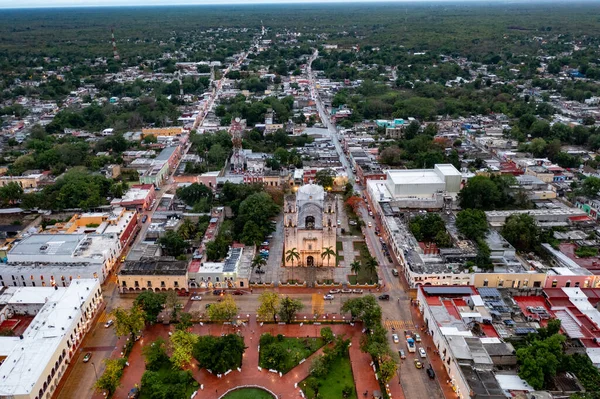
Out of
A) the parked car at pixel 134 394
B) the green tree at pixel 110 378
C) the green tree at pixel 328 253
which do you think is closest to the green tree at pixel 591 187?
the green tree at pixel 328 253

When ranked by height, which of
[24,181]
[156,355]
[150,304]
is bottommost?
[24,181]

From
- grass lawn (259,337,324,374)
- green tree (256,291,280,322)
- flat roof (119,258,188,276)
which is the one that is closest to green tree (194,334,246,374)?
grass lawn (259,337,324,374)

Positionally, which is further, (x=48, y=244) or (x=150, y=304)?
(x=48, y=244)

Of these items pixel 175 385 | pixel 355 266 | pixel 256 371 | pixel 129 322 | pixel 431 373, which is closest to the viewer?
pixel 175 385

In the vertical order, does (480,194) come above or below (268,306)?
below

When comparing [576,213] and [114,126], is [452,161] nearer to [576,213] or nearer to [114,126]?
[576,213]

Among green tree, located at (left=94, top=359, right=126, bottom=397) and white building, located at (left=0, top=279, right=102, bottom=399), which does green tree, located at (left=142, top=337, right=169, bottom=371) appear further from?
white building, located at (left=0, top=279, right=102, bottom=399)

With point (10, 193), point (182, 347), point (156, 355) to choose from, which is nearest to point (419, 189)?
point (182, 347)

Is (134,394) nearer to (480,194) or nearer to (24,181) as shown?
(480,194)
